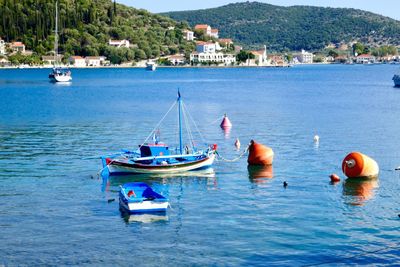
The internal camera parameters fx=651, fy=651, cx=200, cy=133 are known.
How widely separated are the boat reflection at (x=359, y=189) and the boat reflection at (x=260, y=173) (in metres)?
5.67

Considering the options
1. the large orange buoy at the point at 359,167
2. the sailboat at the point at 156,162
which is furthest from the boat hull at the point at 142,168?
the large orange buoy at the point at 359,167

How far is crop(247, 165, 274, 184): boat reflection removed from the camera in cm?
4644

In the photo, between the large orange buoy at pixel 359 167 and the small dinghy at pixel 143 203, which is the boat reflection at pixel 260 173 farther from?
the small dinghy at pixel 143 203

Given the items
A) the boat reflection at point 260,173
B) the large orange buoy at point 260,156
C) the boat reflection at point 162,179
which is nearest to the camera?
the boat reflection at point 162,179

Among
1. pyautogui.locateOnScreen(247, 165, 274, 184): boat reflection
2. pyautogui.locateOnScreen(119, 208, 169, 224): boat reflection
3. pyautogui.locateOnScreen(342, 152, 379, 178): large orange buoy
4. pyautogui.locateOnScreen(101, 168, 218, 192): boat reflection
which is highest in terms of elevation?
pyautogui.locateOnScreen(342, 152, 379, 178): large orange buoy

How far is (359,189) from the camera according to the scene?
142 ft

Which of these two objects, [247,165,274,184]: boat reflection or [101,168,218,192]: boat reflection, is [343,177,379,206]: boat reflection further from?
[101,168,218,192]: boat reflection

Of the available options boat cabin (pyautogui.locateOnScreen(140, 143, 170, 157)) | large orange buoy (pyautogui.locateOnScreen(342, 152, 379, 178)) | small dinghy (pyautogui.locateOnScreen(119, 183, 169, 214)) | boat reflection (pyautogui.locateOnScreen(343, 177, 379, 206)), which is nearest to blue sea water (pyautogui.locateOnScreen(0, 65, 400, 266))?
boat reflection (pyautogui.locateOnScreen(343, 177, 379, 206))

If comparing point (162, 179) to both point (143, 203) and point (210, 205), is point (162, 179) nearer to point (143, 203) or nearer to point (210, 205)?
point (210, 205)

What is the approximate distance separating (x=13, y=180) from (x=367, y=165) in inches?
985

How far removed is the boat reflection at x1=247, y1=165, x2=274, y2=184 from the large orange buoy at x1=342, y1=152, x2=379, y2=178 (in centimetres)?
546

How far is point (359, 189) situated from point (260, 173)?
8259 millimetres

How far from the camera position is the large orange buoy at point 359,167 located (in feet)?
151

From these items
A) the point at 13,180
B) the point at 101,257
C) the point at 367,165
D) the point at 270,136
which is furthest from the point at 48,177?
the point at 270,136
